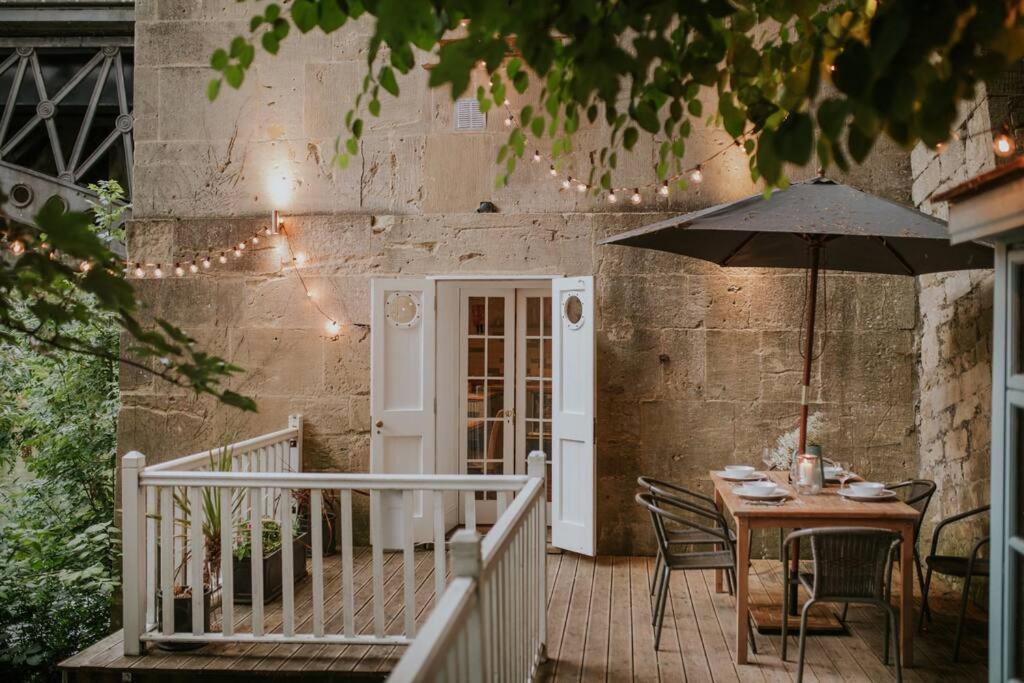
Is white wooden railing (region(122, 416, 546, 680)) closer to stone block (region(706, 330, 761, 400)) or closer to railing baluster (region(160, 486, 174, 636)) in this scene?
railing baluster (region(160, 486, 174, 636))

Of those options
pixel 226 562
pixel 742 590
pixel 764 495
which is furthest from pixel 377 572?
pixel 764 495

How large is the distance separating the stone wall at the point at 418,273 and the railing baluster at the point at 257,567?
7.56 ft

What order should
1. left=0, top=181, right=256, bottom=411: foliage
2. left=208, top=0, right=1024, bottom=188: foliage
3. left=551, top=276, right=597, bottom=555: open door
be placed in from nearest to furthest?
left=208, top=0, right=1024, bottom=188: foliage < left=0, top=181, right=256, bottom=411: foliage < left=551, top=276, right=597, bottom=555: open door

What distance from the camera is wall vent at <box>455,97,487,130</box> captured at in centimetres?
659

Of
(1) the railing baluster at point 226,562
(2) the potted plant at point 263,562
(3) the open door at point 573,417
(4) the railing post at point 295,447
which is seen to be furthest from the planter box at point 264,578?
(3) the open door at point 573,417

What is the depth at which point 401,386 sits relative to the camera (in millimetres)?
6371

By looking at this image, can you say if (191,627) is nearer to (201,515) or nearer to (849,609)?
(201,515)

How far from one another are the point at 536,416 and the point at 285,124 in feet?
10.5

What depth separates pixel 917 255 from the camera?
4719 mm

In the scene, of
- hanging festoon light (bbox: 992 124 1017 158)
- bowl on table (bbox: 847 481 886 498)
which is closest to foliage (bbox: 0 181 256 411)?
bowl on table (bbox: 847 481 886 498)

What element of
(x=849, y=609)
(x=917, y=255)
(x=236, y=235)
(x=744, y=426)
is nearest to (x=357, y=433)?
(x=236, y=235)

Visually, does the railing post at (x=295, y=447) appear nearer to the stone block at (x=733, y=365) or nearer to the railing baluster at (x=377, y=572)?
the railing baluster at (x=377, y=572)

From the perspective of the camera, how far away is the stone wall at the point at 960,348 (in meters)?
4.80

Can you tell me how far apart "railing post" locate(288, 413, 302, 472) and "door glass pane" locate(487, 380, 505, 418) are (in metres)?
1.62
